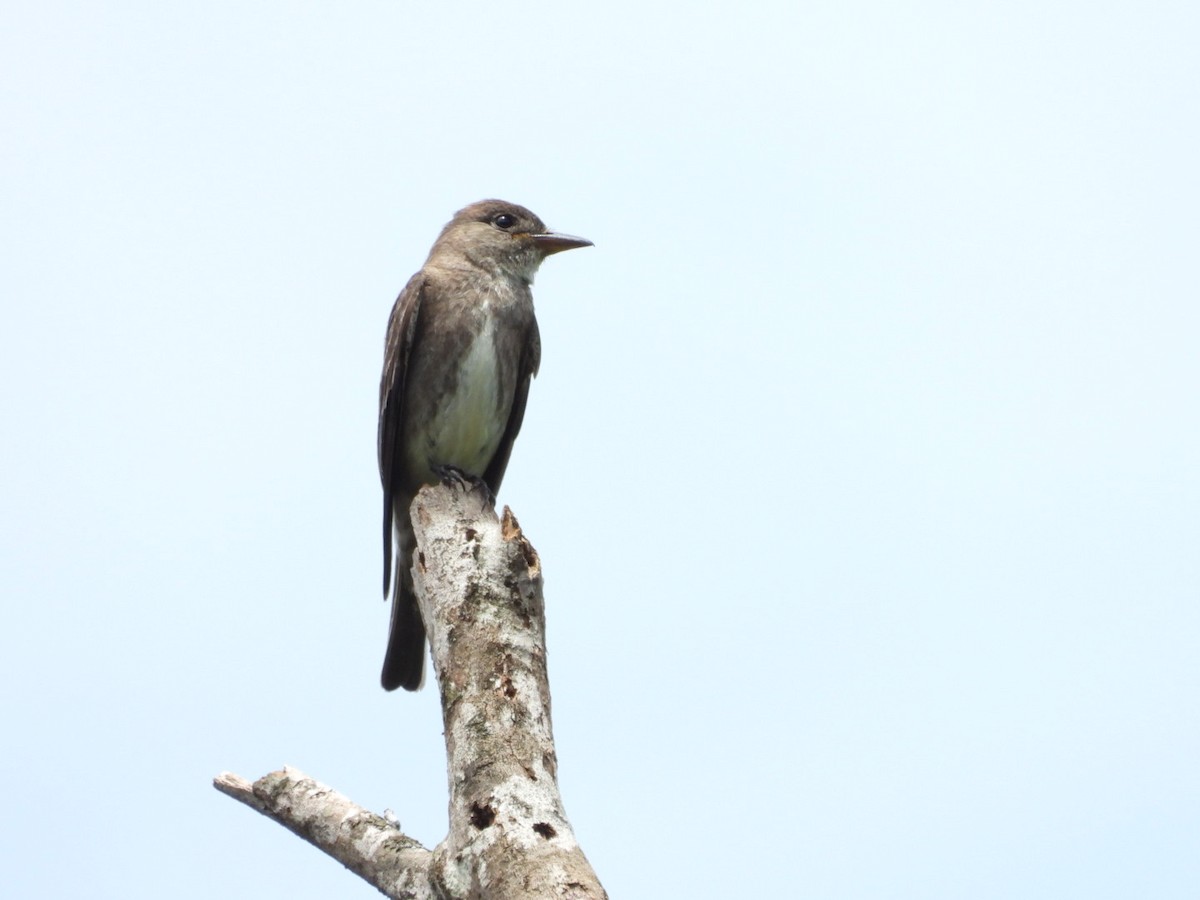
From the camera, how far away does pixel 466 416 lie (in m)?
8.42

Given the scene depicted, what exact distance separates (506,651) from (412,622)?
3119mm

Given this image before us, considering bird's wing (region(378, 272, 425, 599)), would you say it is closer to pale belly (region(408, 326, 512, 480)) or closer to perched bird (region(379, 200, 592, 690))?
perched bird (region(379, 200, 592, 690))

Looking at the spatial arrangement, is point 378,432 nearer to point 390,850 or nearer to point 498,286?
point 498,286

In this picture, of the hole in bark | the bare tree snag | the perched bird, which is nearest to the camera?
the bare tree snag

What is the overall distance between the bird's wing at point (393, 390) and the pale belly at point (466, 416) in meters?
0.13

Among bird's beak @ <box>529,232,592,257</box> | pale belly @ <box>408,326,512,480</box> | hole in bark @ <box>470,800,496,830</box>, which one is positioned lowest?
hole in bark @ <box>470,800,496,830</box>

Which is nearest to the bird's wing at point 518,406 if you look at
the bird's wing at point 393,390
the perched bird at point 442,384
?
the perched bird at point 442,384

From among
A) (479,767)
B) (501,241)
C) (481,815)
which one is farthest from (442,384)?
(481,815)

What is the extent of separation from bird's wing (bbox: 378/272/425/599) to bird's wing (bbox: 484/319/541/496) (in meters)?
0.68

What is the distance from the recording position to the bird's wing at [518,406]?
8.92 meters

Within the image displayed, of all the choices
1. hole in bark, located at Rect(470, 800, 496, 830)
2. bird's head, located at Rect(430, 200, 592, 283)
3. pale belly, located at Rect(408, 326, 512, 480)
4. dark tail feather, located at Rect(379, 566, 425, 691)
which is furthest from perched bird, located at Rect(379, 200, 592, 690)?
hole in bark, located at Rect(470, 800, 496, 830)

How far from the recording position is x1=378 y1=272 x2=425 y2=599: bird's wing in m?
8.41

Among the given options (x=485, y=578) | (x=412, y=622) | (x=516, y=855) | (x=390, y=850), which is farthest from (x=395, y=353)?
(x=516, y=855)

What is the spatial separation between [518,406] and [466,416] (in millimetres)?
593
